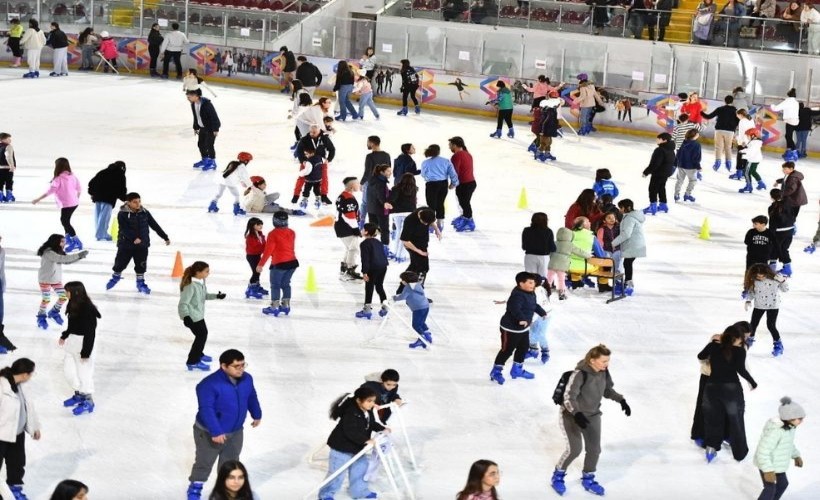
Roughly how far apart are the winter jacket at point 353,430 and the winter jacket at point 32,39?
22.5 m

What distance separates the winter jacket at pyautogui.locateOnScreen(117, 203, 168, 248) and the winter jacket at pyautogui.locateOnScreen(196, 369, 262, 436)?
5.19m

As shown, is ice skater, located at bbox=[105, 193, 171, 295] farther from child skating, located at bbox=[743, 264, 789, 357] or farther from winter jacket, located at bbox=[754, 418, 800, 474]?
winter jacket, located at bbox=[754, 418, 800, 474]

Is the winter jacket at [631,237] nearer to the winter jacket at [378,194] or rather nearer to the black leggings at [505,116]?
the winter jacket at [378,194]

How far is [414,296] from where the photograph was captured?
1359cm

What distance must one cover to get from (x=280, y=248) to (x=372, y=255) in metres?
0.94

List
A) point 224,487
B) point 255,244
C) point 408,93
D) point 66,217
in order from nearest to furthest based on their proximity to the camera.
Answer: point 224,487, point 255,244, point 66,217, point 408,93

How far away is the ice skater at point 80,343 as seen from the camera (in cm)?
1128

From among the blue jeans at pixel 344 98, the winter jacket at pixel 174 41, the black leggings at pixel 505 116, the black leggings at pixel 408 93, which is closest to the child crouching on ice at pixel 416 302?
the black leggings at pixel 505 116

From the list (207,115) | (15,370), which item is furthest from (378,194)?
(15,370)

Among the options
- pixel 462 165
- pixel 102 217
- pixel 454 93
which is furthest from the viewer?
pixel 454 93

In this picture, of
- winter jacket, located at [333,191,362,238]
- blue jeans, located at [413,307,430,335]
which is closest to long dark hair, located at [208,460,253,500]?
blue jeans, located at [413,307,430,335]

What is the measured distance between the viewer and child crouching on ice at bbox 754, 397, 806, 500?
10109 mm

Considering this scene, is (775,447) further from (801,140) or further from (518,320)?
(801,140)

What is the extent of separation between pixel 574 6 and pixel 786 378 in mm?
18856
